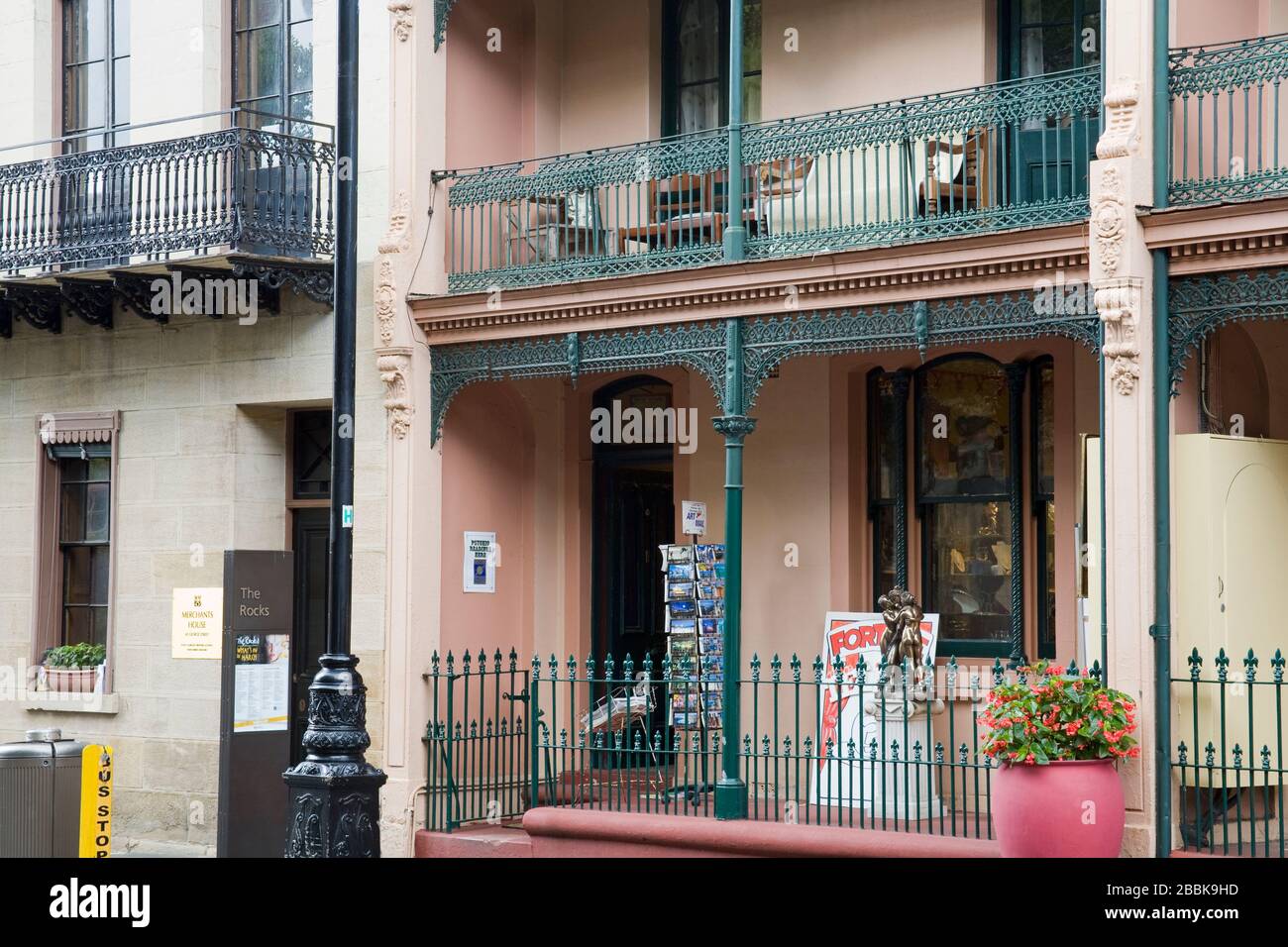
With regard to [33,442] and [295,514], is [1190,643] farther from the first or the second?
[33,442]

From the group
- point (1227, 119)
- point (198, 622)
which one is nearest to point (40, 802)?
point (198, 622)

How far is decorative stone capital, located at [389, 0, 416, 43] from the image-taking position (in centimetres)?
1435

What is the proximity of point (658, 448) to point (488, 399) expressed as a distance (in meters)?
1.68

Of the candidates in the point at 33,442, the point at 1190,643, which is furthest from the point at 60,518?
the point at 1190,643

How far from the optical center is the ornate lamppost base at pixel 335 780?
10352mm

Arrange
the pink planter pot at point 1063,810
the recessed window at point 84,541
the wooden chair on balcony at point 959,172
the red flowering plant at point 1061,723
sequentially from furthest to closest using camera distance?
the recessed window at point 84,541 < the wooden chair on balcony at point 959,172 < the red flowering plant at point 1061,723 < the pink planter pot at point 1063,810

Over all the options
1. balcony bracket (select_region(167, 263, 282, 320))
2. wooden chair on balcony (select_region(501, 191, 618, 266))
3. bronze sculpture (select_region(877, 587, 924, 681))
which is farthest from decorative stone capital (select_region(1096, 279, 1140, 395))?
balcony bracket (select_region(167, 263, 282, 320))

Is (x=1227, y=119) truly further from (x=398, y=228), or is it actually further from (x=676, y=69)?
(x=398, y=228)

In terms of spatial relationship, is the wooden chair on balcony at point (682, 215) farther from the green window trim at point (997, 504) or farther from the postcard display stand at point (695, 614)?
the postcard display stand at point (695, 614)

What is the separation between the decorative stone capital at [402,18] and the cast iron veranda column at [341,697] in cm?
358

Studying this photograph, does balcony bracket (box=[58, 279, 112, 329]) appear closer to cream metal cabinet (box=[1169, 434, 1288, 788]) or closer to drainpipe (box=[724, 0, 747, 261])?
drainpipe (box=[724, 0, 747, 261])

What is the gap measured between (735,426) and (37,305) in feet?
23.0

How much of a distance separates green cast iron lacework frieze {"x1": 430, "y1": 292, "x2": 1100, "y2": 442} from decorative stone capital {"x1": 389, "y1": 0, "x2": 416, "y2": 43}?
2466mm

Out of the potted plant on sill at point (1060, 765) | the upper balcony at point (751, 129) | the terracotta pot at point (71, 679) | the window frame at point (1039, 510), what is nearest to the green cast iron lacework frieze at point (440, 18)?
the upper balcony at point (751, 129)
